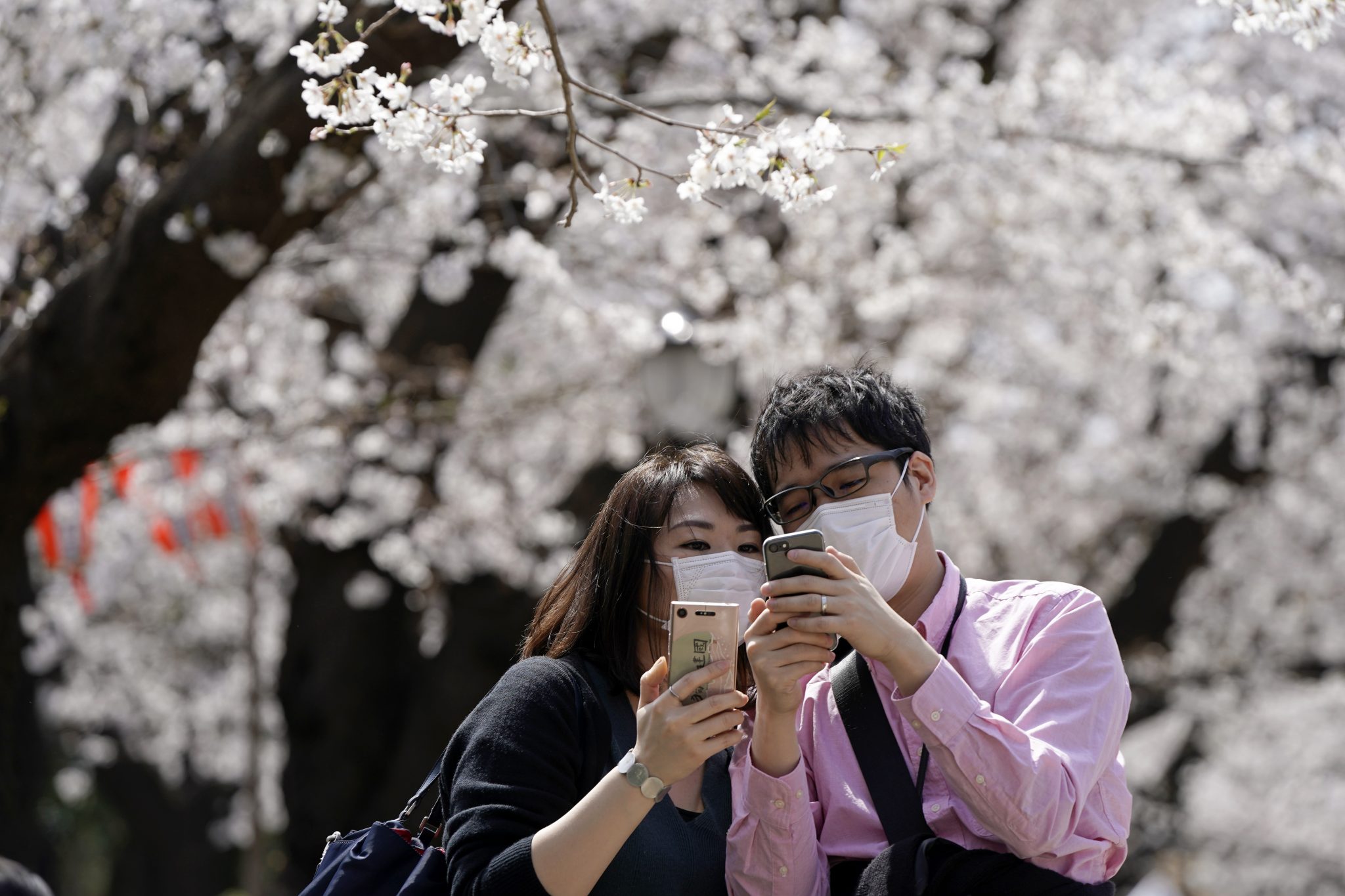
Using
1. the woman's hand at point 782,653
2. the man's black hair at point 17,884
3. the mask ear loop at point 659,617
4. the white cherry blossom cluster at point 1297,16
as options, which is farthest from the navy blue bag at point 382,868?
the white cherry blossom cluster at point 1297,16

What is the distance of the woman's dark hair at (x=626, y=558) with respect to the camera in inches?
96.9

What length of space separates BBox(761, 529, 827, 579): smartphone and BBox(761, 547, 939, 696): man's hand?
0.01 m

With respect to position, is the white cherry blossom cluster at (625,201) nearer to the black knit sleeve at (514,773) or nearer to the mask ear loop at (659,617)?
the mask ear loop at (659,617)

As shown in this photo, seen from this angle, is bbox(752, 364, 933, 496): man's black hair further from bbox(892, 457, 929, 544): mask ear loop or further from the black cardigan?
the black cardigan

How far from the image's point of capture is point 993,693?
2213mm

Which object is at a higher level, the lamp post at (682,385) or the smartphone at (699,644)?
the smartphone at (699,644)

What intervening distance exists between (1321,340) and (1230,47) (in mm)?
2699

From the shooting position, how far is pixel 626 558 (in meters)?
2.46

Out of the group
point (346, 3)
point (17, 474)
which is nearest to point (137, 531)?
point (17, 474)

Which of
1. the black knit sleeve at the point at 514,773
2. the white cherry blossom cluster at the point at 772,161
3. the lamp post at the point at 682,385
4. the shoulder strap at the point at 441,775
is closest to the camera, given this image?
the black knit sleeve at the point at 514,773

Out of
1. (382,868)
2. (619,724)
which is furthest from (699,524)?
(382,868)

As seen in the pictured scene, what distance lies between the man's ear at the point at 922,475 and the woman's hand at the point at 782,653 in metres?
0.47

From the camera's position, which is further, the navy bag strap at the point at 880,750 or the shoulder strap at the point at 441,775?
the shoulder strap at the point at 441,775

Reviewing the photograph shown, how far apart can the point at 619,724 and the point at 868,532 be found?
591 mm
